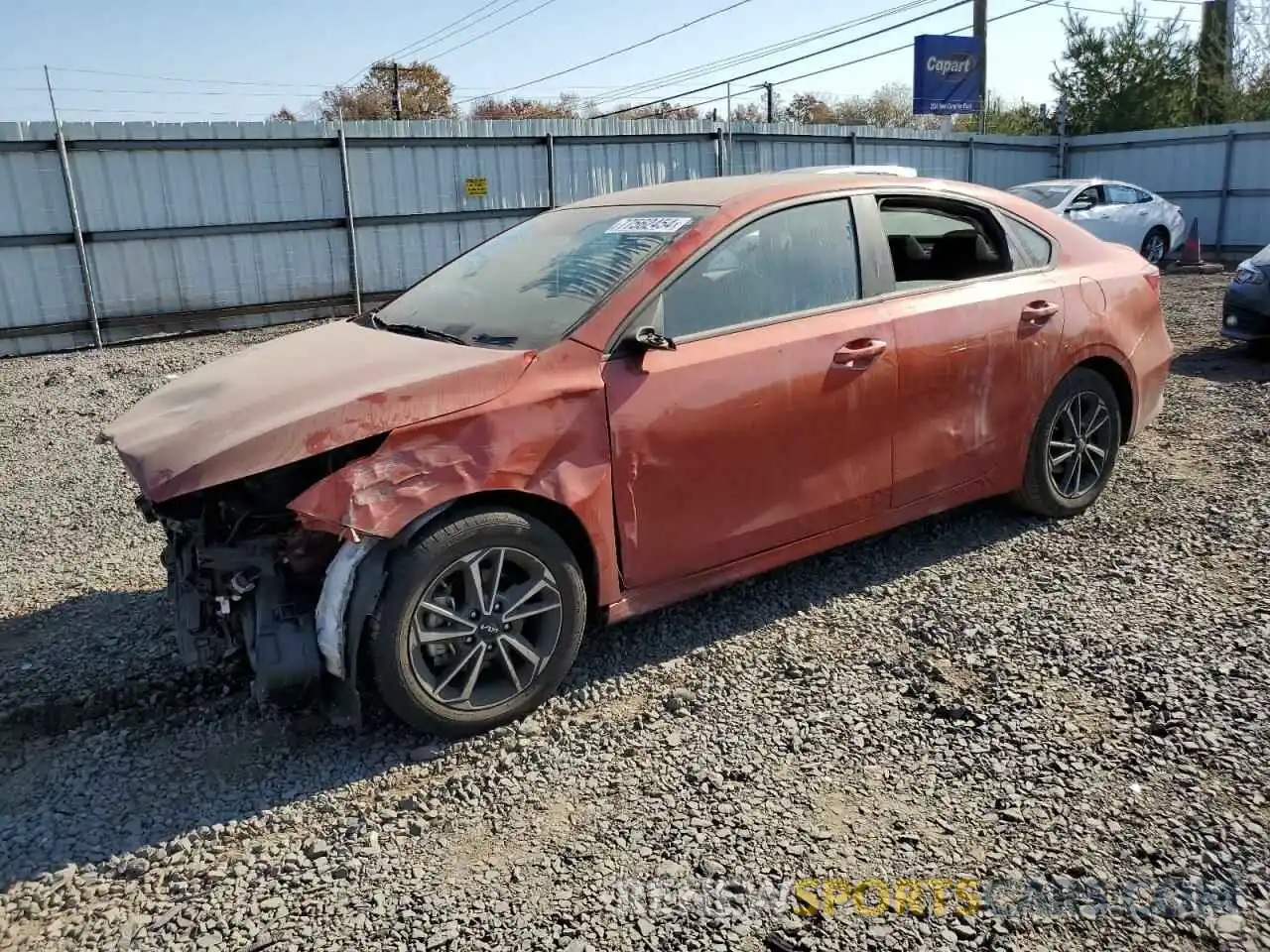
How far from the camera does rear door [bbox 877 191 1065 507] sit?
165 inches

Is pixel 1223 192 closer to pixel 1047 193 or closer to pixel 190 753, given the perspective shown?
pixel 1047 193

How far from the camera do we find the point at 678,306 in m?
3.60

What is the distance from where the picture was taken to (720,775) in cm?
304

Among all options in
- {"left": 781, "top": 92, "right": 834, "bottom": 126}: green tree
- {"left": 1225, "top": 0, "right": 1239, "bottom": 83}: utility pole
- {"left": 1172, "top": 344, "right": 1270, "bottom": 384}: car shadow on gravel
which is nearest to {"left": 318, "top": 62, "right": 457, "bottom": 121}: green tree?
{"left": 781, "top": 92, "right": 834, "bottom": 126}: green tree

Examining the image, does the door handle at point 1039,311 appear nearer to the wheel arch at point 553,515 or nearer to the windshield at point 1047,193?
the wheel arch at point 553,515

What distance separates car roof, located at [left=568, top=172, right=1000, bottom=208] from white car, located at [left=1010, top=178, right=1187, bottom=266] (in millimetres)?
12932

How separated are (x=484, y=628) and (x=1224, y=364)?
8.45 meters

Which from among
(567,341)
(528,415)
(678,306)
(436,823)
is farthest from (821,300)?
(436,823)

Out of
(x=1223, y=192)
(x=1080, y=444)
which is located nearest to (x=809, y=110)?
(x=1223, y=192)

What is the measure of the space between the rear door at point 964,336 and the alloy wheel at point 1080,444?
29 cm

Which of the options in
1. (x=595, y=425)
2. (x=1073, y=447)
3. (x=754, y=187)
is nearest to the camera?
(x=595, y=425)

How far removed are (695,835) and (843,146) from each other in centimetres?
1733

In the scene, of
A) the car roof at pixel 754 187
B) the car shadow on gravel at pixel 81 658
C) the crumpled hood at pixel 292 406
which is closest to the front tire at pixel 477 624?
the crumpled hood at pixel 292 406

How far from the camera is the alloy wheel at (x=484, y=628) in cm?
315
